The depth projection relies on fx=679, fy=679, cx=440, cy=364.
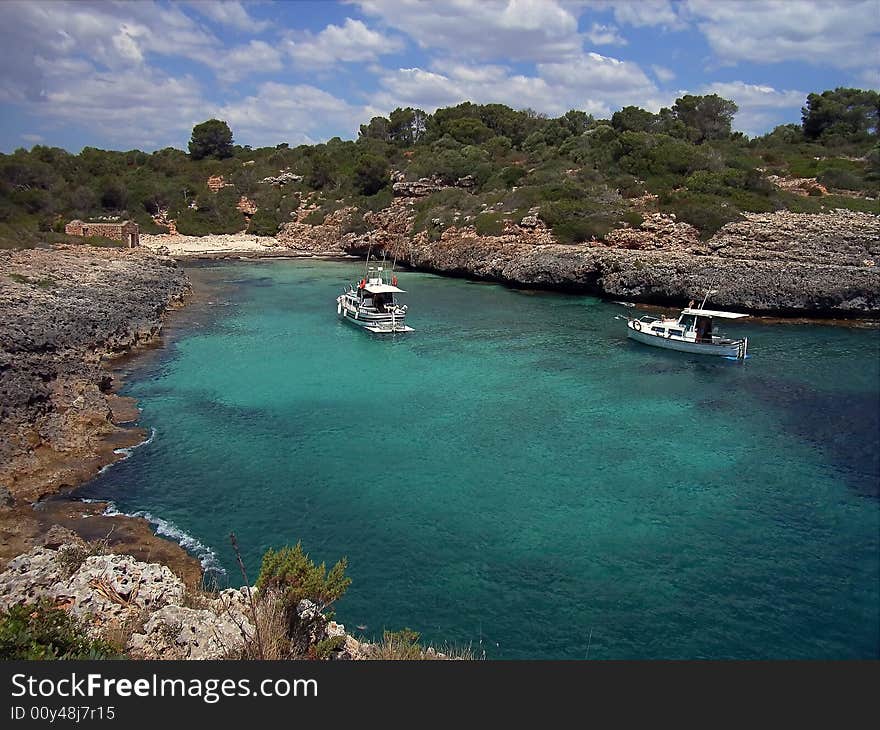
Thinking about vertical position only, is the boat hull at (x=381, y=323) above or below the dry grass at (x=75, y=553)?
above

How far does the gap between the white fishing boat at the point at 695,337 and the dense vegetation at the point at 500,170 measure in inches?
691

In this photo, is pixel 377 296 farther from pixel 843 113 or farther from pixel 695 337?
pixel 843 113

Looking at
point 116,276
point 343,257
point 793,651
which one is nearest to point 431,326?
point 116,276

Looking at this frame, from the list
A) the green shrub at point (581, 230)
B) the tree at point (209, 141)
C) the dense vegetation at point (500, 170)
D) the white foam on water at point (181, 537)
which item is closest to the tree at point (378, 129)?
the dense vegetation at point (500, 170)

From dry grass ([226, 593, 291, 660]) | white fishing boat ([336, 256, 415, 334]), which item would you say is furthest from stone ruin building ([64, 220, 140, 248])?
dry grass ([226, 593, 291, 660])

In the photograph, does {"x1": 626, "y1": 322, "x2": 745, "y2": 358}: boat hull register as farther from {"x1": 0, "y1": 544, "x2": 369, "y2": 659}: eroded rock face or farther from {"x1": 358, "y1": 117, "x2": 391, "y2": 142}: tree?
{"x1": 358, "y1": 117, "x2": 391, "y2": 142}: tree

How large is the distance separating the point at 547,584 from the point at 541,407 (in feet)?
36.8

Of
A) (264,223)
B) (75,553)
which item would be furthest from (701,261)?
(264,223)

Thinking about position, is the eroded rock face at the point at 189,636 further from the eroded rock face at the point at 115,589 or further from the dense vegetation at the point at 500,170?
the dense vegetation at the point at 500,170

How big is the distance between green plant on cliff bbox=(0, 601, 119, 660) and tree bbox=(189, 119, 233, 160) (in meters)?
102

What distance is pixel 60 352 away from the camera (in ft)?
84.2

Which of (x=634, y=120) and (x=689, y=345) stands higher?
(x=634, y=120)

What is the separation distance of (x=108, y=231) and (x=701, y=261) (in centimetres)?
5346

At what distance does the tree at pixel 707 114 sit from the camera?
7400cm
